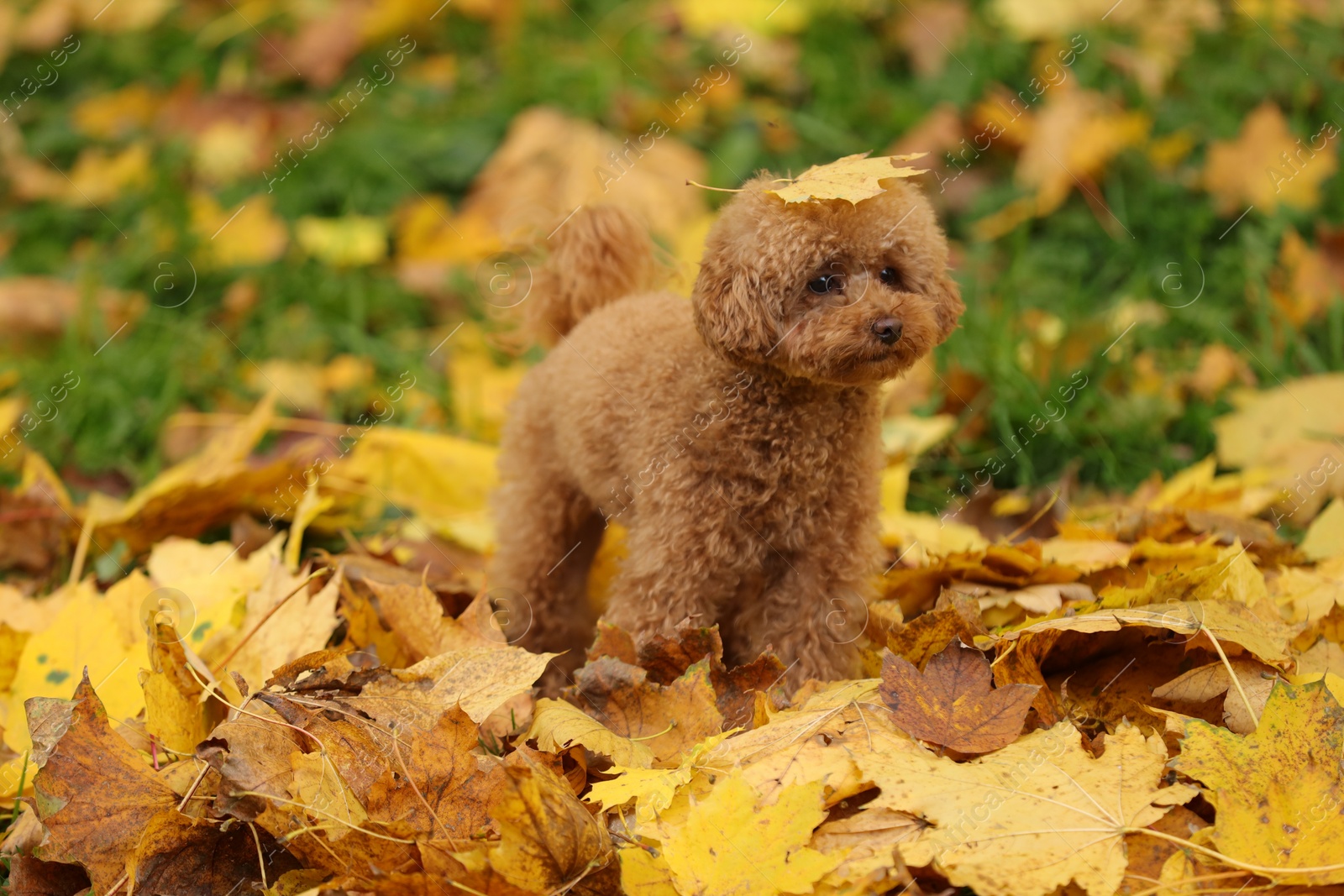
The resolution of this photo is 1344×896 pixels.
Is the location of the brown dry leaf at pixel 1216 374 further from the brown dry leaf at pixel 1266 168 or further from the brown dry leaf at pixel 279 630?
the brown dry leaf at pixel 279 630

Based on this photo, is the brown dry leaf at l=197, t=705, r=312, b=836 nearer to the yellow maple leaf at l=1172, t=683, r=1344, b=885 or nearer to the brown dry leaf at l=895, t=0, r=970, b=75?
the yellow maple leaf at l=1172, t=683, r=1344, b=885

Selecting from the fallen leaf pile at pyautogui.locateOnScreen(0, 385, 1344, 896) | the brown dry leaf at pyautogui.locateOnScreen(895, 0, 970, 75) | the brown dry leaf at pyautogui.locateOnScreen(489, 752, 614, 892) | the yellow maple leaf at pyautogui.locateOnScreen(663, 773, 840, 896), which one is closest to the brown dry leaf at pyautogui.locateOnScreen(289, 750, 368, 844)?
the fallen leaf pile at pyautogui.locateOnScreen(0, 385, 1344, 896)

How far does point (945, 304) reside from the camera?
2.04m

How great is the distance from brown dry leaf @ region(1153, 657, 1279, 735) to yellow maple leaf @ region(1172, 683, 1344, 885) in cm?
14

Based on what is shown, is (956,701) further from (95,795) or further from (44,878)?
(44,878)

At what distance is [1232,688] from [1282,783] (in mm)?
250

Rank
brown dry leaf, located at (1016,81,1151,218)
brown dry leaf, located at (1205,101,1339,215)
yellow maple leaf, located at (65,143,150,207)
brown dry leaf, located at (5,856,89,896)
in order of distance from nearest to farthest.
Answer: brown dry leaf, located at (5,856,89,896) → brown dry leaf, located at (1205,101,1339,215) → brown dry leaf, located at (1016,81,1151,218) → yellow maple leaf, located at (65,143,150,207)

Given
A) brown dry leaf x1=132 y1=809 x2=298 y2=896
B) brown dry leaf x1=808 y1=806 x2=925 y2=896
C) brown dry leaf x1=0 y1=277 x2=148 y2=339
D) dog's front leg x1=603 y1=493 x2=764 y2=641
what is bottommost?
brown dry leaf x1=808 y1=806 x2=925 y2=896

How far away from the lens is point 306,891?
5.51 ft

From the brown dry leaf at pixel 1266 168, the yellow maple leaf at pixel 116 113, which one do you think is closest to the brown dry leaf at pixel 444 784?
the brown dry leaf at pixel 1266 168

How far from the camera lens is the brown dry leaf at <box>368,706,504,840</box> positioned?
69.7 inches

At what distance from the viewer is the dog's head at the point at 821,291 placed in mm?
1882

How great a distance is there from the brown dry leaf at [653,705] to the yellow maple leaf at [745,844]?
26 cm

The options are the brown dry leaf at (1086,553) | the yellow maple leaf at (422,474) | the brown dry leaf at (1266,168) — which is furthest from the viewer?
the brown dry leaf at (1266,168)
